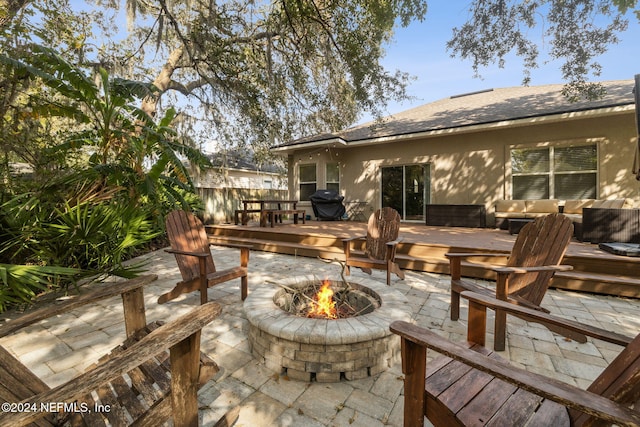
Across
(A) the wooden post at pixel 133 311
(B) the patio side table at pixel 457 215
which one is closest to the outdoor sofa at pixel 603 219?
(B) the patio side table at pixel 457 215

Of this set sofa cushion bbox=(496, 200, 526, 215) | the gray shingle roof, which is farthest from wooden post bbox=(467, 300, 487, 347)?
sofa cushion bbox=(496, 200, 526, 215)

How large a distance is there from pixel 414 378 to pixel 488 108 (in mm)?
11222

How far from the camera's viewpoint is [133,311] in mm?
2125

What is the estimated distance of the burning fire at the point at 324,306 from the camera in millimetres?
2867

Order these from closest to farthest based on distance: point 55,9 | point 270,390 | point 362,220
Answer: point 270,390 < point 55,9 < point 362,220

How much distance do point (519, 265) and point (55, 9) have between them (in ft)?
38.8

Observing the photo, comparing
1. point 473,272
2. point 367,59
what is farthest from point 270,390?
point 367,59

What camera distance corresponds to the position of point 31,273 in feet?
10.0

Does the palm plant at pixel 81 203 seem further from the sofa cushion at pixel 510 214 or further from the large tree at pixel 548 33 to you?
the sofa cushion at pixel 510 214

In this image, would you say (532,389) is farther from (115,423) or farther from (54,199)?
(54,199)

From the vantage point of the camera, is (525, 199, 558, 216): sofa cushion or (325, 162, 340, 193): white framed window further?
(325, 162, 340, 193): white framed window

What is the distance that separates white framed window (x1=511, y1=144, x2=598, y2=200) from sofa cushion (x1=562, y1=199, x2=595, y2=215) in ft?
1.55

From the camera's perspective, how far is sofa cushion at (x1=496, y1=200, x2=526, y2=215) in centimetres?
816

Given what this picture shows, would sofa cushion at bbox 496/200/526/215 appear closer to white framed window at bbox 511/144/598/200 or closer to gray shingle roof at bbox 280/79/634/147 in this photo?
white framed window at bbox 511/144/598/200
